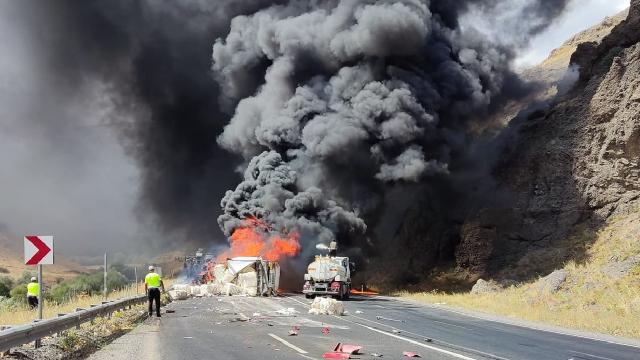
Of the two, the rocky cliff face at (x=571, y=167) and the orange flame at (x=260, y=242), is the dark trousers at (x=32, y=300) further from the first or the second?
the rocky cliff face at (x=571, y=167)

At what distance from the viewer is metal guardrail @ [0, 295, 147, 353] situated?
34.1 feet

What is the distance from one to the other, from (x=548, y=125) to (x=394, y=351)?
41.7 meters

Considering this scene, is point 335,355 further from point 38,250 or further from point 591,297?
point 591,297

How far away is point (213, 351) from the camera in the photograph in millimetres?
12742

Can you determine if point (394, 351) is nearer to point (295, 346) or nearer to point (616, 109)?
point (295, 346)

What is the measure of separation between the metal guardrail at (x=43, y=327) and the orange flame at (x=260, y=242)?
84.3 feet

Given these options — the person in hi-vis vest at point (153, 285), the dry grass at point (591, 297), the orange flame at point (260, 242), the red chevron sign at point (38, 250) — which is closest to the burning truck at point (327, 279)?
the dry grass at point (591, 297)

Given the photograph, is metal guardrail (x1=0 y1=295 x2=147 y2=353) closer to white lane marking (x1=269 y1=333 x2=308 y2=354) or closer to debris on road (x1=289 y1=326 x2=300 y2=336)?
white lane marking (x1=269 y1=333 x2=308 y2=354)

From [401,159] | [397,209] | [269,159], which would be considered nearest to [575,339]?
[401,159]

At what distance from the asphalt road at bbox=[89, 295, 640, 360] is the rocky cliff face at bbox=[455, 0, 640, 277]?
79.1 ft

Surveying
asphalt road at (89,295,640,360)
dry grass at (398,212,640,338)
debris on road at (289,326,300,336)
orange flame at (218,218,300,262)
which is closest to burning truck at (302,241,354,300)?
dry grass at (398,212,640,338)

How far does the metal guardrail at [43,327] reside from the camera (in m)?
10.4

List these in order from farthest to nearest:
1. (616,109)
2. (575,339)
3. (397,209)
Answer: (397,209)
(616,109)
(575,339)

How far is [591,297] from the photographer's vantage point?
28625 millimetres
